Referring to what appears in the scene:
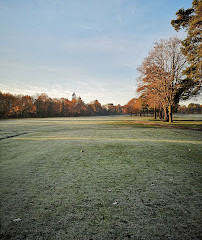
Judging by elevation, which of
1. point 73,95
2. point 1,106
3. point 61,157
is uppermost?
point 73,95

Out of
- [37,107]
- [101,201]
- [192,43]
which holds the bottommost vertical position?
[101,201]

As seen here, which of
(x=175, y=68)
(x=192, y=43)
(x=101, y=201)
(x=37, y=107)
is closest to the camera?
(x=101, y=201)

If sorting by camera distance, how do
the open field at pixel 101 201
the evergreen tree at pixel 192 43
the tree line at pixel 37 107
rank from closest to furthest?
the open field at pixel 101 201, the evergreen tree at pixel 192 43, the tree line at pixel 37 107

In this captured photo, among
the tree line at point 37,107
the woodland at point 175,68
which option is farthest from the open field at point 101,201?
the tree line at point 37,107

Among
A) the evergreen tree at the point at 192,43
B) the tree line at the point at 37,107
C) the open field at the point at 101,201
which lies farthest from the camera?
the tree line at the point at 37,107

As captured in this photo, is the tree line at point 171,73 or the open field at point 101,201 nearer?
the open field at point 101,201

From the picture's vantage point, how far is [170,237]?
6.14ft

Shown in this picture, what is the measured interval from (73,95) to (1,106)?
336ft

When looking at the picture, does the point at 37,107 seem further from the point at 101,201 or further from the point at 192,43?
the point at 101,201

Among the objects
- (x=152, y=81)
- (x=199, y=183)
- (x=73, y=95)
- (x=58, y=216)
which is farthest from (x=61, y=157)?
A: (x=73, y=95)

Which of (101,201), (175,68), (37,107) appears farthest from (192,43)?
(37,107)

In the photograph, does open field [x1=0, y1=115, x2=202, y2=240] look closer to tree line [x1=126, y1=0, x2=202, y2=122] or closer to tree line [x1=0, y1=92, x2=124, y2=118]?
tree line [x1=126, y1=0, x2=202, y2=122]

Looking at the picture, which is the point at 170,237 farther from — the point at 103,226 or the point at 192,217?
the point at 103,226

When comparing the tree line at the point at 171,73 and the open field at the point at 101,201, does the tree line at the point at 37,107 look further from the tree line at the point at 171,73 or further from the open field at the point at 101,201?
the open field at the point at 101,201
